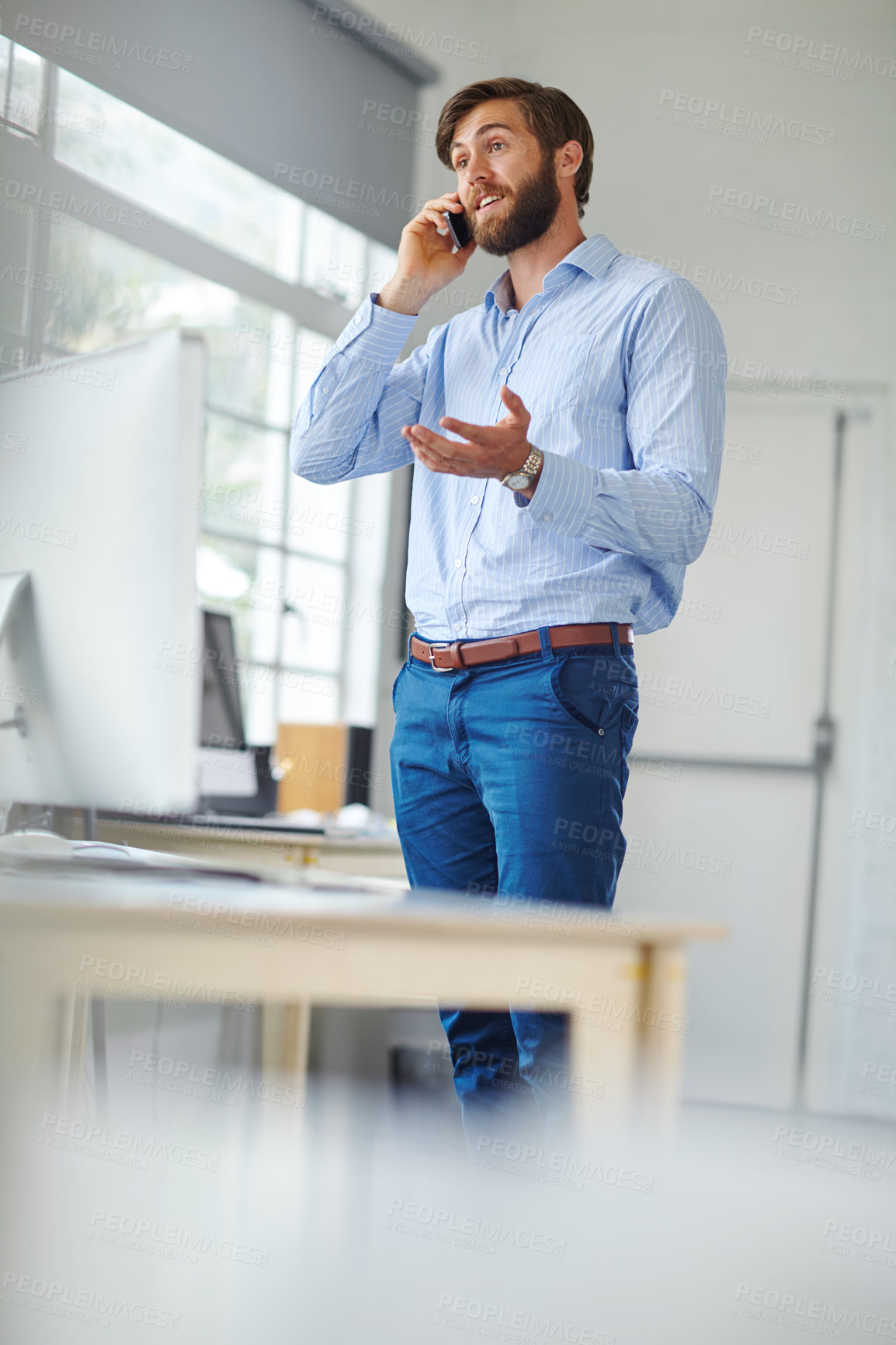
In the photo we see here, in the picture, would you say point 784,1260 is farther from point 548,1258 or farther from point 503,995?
point 503,995

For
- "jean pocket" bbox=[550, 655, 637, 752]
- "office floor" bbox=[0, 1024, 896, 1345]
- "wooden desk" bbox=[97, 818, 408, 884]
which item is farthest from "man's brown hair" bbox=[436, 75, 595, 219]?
"office floor" bbox=[0, 1024, 896, 1345]

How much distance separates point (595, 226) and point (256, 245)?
135 centimetres

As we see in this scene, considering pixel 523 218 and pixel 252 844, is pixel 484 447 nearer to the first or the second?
pixel 523 218

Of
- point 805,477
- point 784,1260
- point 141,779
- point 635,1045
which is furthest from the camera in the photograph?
point 805,477

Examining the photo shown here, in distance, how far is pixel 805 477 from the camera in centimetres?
415

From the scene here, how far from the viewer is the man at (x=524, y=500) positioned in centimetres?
139

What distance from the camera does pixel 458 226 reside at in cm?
174

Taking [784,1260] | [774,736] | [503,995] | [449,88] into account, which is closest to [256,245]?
[449,88]

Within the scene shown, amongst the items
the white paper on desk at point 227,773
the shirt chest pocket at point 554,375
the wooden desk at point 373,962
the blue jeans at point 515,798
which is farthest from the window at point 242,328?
the wooden desk at point 373,962

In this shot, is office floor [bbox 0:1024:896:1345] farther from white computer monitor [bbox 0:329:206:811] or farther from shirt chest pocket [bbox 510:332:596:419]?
shirt chest pocket [bbox 510:332:596:419]

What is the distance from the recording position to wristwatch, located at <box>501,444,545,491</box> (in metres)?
1.30

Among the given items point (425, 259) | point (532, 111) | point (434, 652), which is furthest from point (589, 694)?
point (532, 111)

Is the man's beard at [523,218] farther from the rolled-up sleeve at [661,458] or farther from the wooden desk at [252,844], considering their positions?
the wooden desk at [252,844]

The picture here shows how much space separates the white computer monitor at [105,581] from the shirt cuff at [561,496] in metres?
0.46
